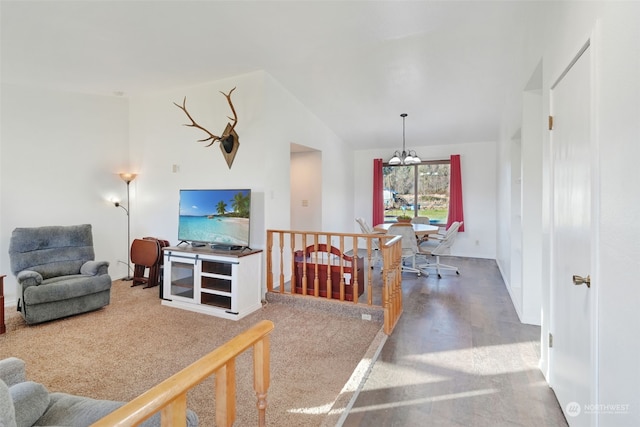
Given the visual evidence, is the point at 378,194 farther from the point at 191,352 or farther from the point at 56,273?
the point at 56,273

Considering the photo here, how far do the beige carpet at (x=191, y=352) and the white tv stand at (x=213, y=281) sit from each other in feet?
0.41

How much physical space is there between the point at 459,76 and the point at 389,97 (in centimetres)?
98

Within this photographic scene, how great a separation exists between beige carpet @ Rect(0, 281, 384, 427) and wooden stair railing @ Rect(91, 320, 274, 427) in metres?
0.88

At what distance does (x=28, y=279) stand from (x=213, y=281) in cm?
179

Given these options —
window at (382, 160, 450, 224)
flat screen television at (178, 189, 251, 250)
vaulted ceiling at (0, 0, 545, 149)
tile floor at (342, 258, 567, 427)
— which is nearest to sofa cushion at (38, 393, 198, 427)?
tile floor at (342, 258, 567, 427)

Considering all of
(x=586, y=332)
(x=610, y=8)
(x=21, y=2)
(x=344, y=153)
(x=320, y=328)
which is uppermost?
(x=21, y=2)

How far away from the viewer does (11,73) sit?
A: 357 cm

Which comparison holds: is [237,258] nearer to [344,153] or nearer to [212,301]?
[212,301]

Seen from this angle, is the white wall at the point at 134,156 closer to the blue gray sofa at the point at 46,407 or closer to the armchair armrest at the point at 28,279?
the armchair armrest at the point at 28,279

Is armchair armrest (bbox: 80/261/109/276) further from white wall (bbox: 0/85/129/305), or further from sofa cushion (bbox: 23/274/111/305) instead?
white wall (bbox: 0/85/129/305)

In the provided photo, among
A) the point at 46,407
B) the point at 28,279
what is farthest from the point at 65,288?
the point at 46,407

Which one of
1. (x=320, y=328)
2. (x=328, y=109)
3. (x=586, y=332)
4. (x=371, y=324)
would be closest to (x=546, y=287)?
(x=586, y=332)

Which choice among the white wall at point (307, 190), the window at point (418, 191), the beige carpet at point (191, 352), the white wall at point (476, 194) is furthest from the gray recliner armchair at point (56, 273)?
the white wall at point (476, 194)

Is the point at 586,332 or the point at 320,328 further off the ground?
the point at 586,332
